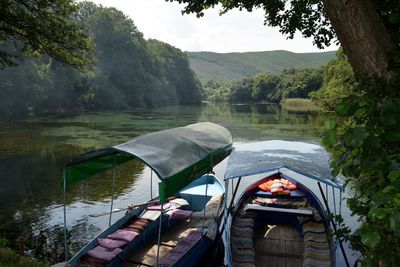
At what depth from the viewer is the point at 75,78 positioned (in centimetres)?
6419

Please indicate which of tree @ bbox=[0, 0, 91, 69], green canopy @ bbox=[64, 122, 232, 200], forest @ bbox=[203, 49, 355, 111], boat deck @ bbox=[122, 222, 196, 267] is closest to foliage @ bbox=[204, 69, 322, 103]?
forest @ bbox=[203, 49, 355, 111]

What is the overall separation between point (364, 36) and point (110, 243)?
7.99 metres

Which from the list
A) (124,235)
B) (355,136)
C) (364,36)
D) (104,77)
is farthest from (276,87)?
(355,136)

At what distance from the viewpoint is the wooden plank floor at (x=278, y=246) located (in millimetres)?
9547

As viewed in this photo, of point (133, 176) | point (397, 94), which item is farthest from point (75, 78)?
point (397, 94)

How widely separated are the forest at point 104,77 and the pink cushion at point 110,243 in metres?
31.1

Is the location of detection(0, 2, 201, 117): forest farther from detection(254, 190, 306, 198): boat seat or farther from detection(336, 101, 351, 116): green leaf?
detection(336, 101, 351, 116): green leaf

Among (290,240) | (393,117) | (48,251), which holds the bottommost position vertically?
(48,251)

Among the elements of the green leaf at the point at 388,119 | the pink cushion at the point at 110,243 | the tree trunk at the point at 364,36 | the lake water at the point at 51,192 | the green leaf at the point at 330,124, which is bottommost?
Answer: the lake water at the point at 51,192

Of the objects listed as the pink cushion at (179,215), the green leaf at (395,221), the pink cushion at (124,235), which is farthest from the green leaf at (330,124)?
the pink cushion at (179,215)

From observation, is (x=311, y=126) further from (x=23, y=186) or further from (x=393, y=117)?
(x=393, y=117)

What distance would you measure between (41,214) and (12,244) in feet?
9.95

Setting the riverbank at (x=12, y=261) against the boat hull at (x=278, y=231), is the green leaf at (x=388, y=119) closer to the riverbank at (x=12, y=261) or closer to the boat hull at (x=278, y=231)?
the boat hull at (x=278, y=231)

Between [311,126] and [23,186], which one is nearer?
[23,186]
